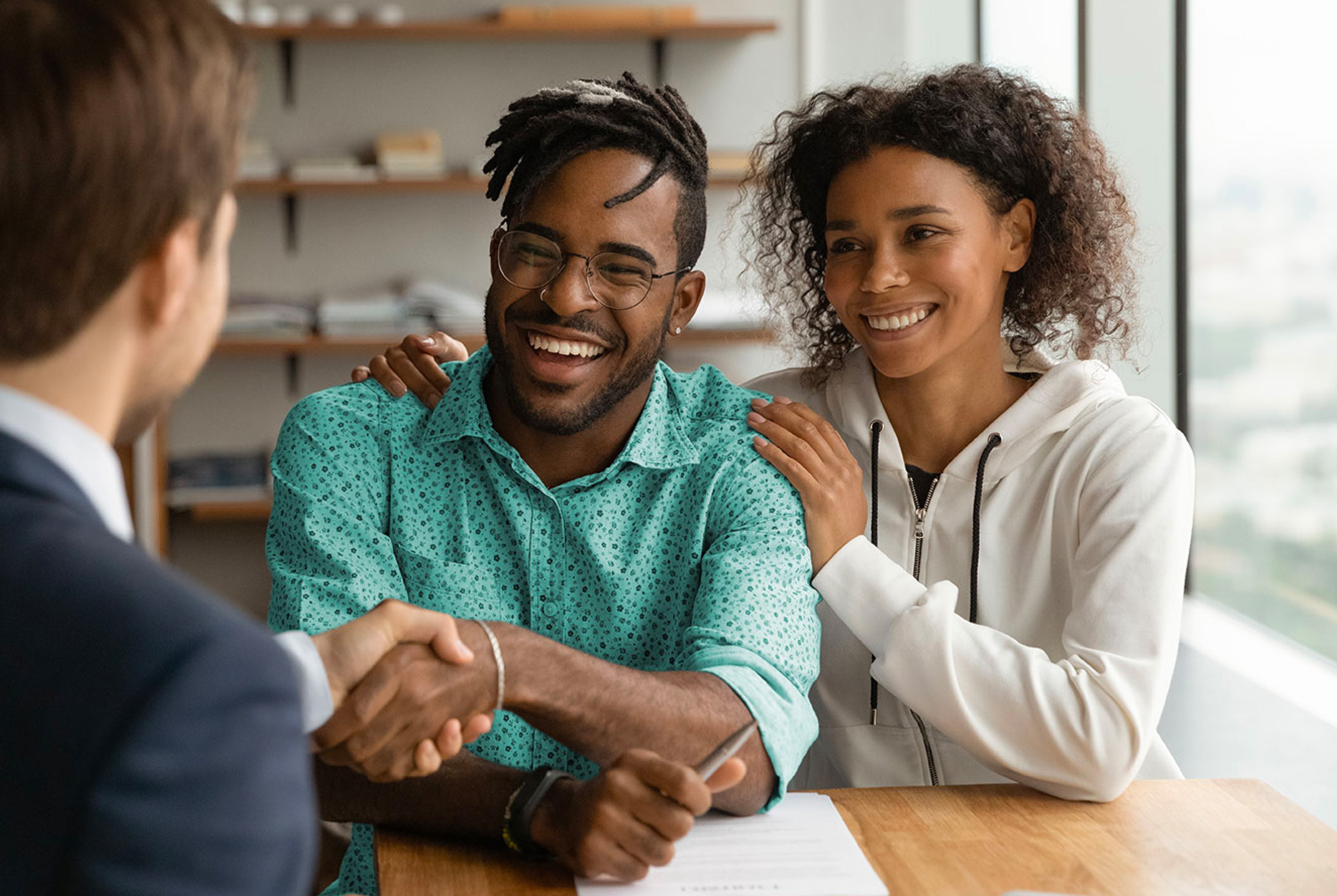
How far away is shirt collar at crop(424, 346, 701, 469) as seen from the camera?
160 centimetres

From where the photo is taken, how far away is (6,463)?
28.2 inches

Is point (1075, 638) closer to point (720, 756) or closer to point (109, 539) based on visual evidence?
point (720, 756)

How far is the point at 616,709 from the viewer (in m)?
1.29

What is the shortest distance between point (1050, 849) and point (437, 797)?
1.98 ft

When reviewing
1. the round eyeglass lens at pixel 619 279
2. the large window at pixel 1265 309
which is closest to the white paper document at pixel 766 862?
the round eyeglass lens at pixel 619 279

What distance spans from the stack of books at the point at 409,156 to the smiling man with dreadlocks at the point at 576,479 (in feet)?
9.29

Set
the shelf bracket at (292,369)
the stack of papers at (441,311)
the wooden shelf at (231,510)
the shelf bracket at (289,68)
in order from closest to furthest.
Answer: the stack of papers at (441,311)
the wooden shelf at (231,510)
the shelf bracket at (289,68)
the shelf bracket at (292,369)

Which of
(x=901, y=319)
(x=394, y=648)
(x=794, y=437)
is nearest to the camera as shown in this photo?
(x=394, y=648)

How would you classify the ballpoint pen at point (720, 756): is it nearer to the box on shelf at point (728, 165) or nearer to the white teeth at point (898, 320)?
the white teeth at point (898, 320)

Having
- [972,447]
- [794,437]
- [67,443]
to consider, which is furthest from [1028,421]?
[67,443]

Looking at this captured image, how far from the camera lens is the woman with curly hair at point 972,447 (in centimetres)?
150

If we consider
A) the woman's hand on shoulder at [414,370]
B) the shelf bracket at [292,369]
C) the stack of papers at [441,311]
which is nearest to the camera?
the woman's hand on shoulder at [414,370]

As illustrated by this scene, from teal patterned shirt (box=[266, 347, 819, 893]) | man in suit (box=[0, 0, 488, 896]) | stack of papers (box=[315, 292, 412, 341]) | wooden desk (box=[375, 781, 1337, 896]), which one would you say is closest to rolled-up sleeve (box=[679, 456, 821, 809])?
teal patterned shirt (box=[266, 347, 819, 893])

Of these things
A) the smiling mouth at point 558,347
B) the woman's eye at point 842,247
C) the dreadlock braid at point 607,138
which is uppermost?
the dreadlock braid at point 607,138
